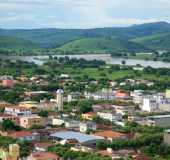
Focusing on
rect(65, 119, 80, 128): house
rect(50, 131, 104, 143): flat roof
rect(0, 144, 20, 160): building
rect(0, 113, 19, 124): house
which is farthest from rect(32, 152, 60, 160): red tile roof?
rect(0, 113, 19, 124): house

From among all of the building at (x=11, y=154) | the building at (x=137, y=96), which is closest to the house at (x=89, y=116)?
the building at (x=137, y=96)

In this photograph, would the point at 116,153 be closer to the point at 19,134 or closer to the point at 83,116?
the point at 19,134

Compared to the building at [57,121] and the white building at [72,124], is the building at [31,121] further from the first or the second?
the white building at [72,124]

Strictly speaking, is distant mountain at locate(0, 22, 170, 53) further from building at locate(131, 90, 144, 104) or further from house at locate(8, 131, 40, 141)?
house at locate(8, 131, 40, 141)

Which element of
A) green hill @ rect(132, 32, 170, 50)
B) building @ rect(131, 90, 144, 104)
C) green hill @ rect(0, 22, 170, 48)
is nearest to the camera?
building @ rect(131, 90, 144, 104)

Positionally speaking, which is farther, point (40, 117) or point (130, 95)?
point (130, 95)

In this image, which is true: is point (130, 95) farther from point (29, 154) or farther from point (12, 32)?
point (12, 32)

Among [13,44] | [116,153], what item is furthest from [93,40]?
[116,153]

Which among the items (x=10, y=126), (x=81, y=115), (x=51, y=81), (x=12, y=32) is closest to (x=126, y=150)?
(x=10, y=126)
